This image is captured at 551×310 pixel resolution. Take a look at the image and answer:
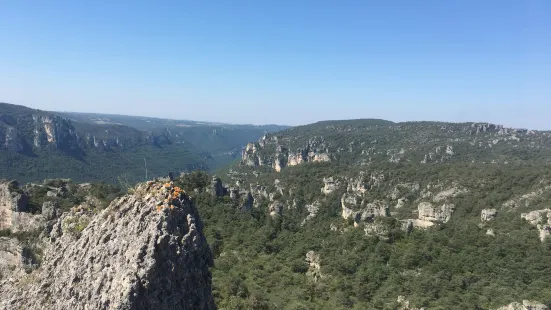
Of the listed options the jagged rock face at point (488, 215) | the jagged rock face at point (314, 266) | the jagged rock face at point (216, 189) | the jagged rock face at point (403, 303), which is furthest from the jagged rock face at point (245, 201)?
the jagged rock face at point (488, 215)

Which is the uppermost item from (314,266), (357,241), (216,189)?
(216,189)

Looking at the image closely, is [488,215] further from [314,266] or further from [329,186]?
[329,186]

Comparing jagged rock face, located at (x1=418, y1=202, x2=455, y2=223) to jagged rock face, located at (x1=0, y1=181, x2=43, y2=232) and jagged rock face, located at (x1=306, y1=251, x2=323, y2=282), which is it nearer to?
jagged rock face, located at (x1=306, y1=251, x2=323, y2=282)

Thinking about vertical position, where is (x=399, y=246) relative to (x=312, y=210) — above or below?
above

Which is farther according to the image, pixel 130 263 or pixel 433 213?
pixel 433 213

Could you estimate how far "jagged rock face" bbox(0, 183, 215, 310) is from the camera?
969cm

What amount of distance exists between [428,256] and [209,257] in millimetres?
35844

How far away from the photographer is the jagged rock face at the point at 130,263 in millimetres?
9688

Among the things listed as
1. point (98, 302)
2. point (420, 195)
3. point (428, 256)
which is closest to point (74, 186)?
point (428, 256)

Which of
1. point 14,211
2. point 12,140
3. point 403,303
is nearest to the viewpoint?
point 403,303

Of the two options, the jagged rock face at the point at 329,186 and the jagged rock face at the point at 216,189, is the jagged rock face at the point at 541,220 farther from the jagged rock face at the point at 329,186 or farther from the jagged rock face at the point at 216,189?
the jagged rock face at the point at 329,186

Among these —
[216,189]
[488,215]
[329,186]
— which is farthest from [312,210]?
[488,215]

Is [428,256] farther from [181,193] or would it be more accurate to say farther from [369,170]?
[369,170]

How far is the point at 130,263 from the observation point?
32.1 feet
